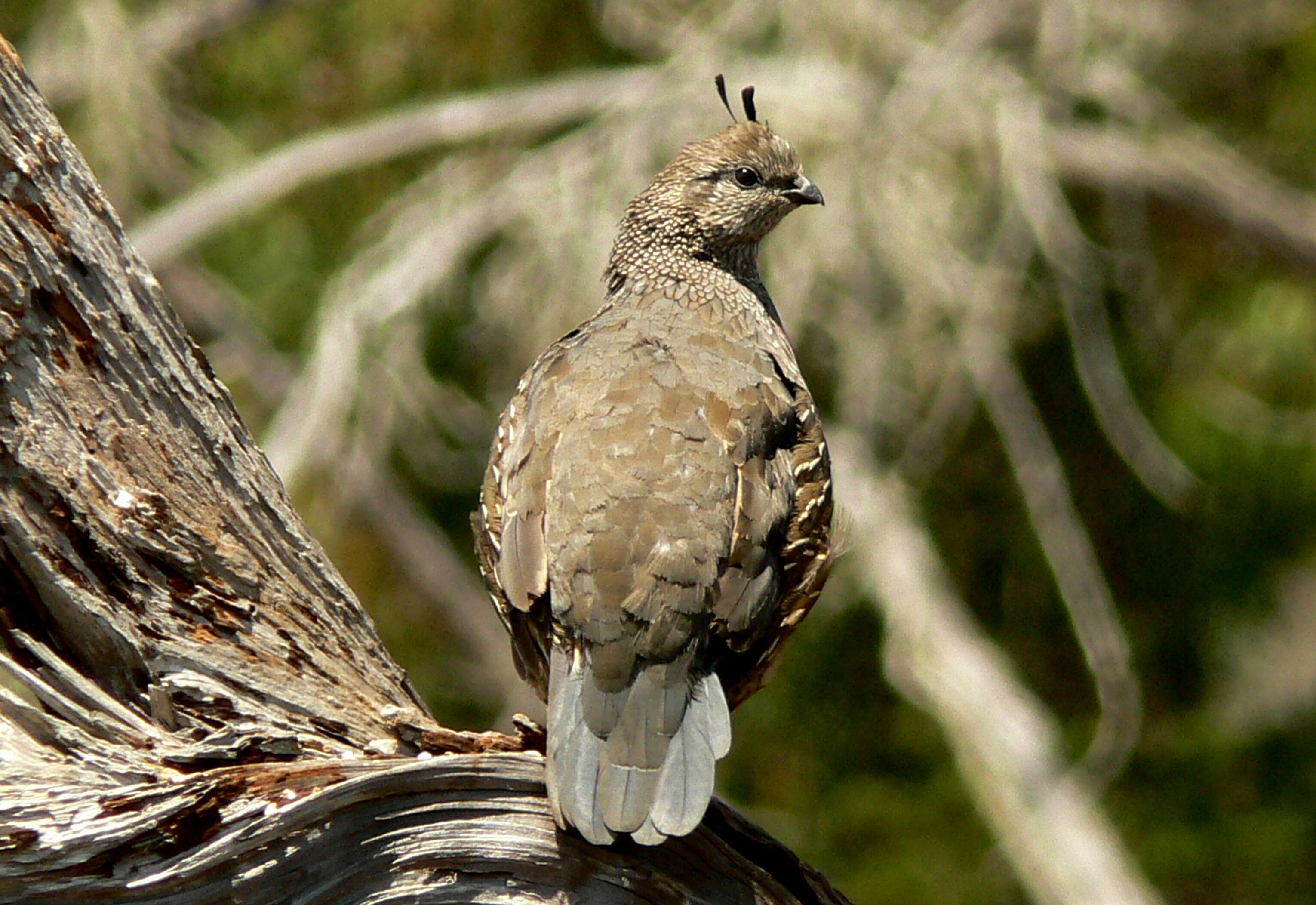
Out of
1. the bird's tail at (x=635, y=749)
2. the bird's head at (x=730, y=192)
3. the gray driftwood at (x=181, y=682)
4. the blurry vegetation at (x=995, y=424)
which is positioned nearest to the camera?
the gray driftwood at (x=181, y=682)

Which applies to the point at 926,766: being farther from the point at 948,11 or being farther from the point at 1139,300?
the point at 948,11

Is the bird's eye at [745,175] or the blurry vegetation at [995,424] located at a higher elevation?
Answer: the blurry vegetation at [995,424]

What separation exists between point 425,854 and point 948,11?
742 cm

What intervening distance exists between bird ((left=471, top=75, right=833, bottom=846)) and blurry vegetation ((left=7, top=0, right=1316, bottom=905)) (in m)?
4.36

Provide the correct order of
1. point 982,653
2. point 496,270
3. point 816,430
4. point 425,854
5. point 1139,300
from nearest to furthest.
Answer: point 425,854, point 816,430, point 496,270, point 982,653, point 1139,300

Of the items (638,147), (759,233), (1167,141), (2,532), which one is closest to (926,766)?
(1167,141)

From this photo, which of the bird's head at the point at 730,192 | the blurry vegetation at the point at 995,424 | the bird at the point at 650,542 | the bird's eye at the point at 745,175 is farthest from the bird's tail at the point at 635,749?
the blurry vegetation at the point at 995,424

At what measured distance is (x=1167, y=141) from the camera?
29.3ft

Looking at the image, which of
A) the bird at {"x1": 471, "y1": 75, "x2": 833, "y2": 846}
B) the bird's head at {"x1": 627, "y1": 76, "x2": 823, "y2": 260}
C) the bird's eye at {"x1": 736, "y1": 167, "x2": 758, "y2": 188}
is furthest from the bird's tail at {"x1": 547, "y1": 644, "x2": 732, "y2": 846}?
the bird's eye at {"x1": 736, "y1": 167, "x2": 758, "y2": 188}

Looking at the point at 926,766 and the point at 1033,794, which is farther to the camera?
the point at 926,766

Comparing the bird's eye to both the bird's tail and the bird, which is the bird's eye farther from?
the bird's tail

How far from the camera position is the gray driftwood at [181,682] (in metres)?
3.17

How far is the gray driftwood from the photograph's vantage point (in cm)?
317

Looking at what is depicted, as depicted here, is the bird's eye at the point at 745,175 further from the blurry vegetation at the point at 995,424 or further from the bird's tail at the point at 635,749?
the blurry vegetation at the point at 995,424
